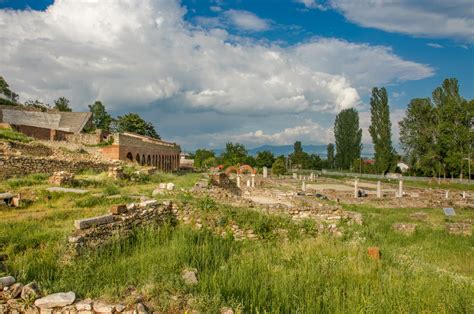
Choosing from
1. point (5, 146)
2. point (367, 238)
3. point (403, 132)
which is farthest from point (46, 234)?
point (403, 132)

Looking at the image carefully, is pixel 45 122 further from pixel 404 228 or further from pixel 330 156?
pixel 330 156

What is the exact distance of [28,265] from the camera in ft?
16.9

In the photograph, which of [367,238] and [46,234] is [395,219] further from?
[46,234]

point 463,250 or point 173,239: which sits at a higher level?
point 173,239

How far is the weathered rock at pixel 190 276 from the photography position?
4.88 metres

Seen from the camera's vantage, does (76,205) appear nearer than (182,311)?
No

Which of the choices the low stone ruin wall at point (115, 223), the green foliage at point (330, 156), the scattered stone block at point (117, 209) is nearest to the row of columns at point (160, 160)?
the low stone ruin wall at point (115, 223)

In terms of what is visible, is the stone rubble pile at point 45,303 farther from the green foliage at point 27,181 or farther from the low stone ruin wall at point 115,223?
the green foliage at point 27,181

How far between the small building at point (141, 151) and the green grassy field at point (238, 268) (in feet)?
56.8

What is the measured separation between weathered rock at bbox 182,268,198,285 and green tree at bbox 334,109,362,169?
66369mm

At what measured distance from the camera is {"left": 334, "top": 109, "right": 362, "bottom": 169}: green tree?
222ft

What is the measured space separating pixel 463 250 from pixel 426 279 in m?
5.27

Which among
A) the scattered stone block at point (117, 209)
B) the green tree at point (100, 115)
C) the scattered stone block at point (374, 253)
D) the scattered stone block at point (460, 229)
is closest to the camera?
the scattered stone block at point (374, 253)

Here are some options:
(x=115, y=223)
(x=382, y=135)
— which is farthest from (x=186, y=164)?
(x=115, y=223)
